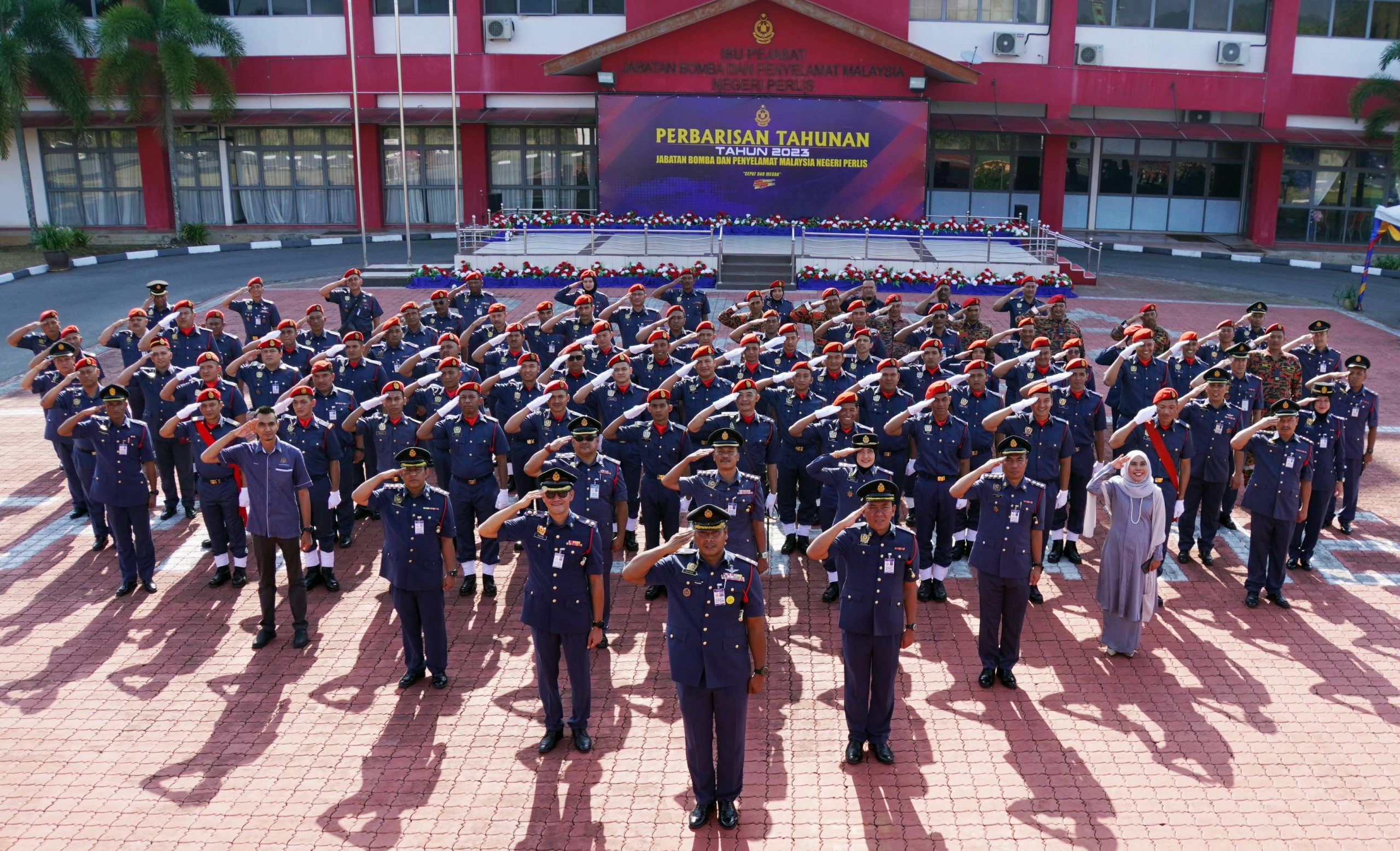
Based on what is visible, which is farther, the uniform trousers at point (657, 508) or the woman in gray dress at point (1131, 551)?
the uniform trousers at point (657, 508)

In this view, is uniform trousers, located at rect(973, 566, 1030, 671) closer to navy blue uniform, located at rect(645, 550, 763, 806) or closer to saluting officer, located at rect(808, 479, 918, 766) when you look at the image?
saluting officer, located at rect(808, 479, 918, 766)

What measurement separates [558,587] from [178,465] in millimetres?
6779

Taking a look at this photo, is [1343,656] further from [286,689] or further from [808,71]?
[808,71]

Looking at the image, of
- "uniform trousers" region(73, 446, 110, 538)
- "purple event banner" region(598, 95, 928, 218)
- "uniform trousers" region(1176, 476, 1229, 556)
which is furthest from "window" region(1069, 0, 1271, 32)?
"uniform trousers" region(73, 446, 110, 538)

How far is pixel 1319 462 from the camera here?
1120 cm

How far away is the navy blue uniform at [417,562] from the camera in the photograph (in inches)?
341

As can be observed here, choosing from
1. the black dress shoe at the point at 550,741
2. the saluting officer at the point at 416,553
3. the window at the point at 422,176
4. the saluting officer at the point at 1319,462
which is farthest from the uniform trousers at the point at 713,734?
the window at the point at 422,176

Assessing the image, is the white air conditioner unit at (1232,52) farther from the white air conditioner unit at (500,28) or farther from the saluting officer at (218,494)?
the saluting officer at (218,494)

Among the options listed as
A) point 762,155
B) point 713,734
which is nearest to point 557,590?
point 713,734

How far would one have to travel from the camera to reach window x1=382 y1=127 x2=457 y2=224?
34.6 meters

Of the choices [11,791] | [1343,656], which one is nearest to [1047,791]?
[1343,656]

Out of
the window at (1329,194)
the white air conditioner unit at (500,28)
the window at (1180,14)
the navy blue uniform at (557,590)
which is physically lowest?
the navy blue uniform at (557,590)

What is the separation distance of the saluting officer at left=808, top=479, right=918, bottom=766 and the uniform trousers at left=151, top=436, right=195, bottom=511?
26.2ft

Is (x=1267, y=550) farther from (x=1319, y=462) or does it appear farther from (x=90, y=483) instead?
(x=90, y=483)
